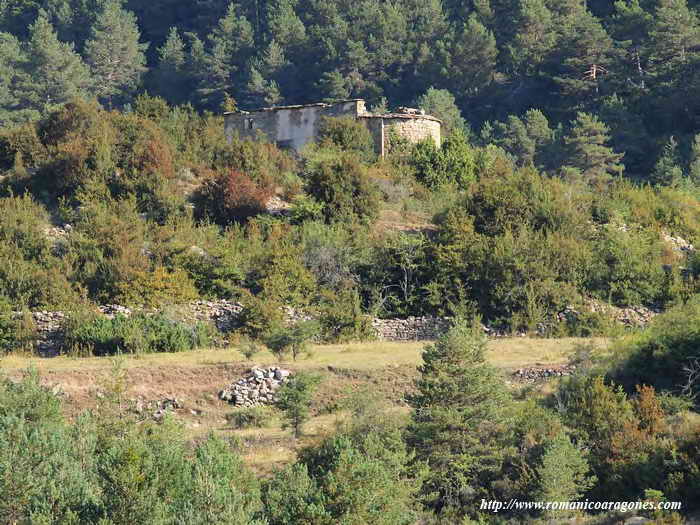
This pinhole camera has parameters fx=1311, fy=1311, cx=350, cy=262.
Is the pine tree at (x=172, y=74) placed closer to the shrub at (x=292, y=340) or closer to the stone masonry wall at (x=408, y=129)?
the stone masonry wall at (x=408, y=129)

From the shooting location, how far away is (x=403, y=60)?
263ft

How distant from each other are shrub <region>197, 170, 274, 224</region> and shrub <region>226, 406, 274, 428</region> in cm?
1167

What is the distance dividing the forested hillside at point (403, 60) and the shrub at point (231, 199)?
22.8m

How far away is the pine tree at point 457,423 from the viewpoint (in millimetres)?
21312

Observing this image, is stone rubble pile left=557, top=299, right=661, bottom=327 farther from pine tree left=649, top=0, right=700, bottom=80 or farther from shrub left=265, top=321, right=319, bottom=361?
pine tree left=649, top=0, right=700, bottom=80

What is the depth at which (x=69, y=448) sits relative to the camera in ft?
65.1

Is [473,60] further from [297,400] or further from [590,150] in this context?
[297,400]

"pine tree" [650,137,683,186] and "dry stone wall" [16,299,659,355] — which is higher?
"pine tree" [650,137,683,186]

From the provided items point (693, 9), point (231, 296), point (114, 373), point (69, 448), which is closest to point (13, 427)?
point (69, 448)

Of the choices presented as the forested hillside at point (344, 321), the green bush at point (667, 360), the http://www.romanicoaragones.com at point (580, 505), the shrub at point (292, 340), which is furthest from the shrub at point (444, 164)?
the http://www.romanicoaragones.com at point (580, 505)

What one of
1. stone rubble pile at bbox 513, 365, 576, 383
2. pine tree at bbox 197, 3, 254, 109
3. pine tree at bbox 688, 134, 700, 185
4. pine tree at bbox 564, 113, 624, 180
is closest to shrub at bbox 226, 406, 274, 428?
stone rubble pile at bbox 513, 365, 576, 383

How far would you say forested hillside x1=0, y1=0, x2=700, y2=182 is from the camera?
64.4 m

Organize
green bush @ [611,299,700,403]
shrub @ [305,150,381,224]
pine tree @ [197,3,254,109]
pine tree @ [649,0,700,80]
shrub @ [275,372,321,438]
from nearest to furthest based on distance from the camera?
green bush @ [611,299,700,403], shrub @ [275,372,321,438], shrub @ [305,150,381,224], pine tree @ [649,0,700,80], pine tree @ [197,3,254,109]

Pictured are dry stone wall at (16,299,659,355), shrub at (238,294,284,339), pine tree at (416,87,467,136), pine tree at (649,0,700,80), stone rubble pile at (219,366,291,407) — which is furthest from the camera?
pine tree at (416,87,467,136)
